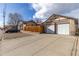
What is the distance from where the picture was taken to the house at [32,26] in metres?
2.47

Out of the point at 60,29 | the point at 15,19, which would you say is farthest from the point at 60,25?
the point at 15,19

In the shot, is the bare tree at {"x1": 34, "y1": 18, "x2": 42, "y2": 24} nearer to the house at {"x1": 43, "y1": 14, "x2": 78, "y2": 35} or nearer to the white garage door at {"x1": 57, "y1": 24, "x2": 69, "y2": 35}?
the house at {"x1": 43, "y1": 14, "x2": 78, "y2": 35}

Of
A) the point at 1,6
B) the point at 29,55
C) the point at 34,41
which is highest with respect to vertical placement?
the point at 1,6

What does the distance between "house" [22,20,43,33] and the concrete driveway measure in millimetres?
96

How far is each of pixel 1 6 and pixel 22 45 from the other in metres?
0.56

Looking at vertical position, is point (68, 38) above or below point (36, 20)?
below

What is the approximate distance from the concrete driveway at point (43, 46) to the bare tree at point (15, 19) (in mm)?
209

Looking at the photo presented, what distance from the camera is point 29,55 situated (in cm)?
242

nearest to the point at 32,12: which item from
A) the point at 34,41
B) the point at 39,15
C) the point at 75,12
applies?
the point at 39,15

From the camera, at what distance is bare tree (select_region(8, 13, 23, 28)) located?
2430 mm

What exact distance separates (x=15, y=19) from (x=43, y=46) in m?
0.50

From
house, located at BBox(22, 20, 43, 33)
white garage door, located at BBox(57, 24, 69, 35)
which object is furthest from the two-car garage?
house, located at BBox(22, 20, 43, 33)

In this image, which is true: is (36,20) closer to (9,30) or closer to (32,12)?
(32,12)

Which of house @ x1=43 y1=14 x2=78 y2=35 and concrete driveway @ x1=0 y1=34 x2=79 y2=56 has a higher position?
house @ x1=43 y1=14 x2=78 y2=35
